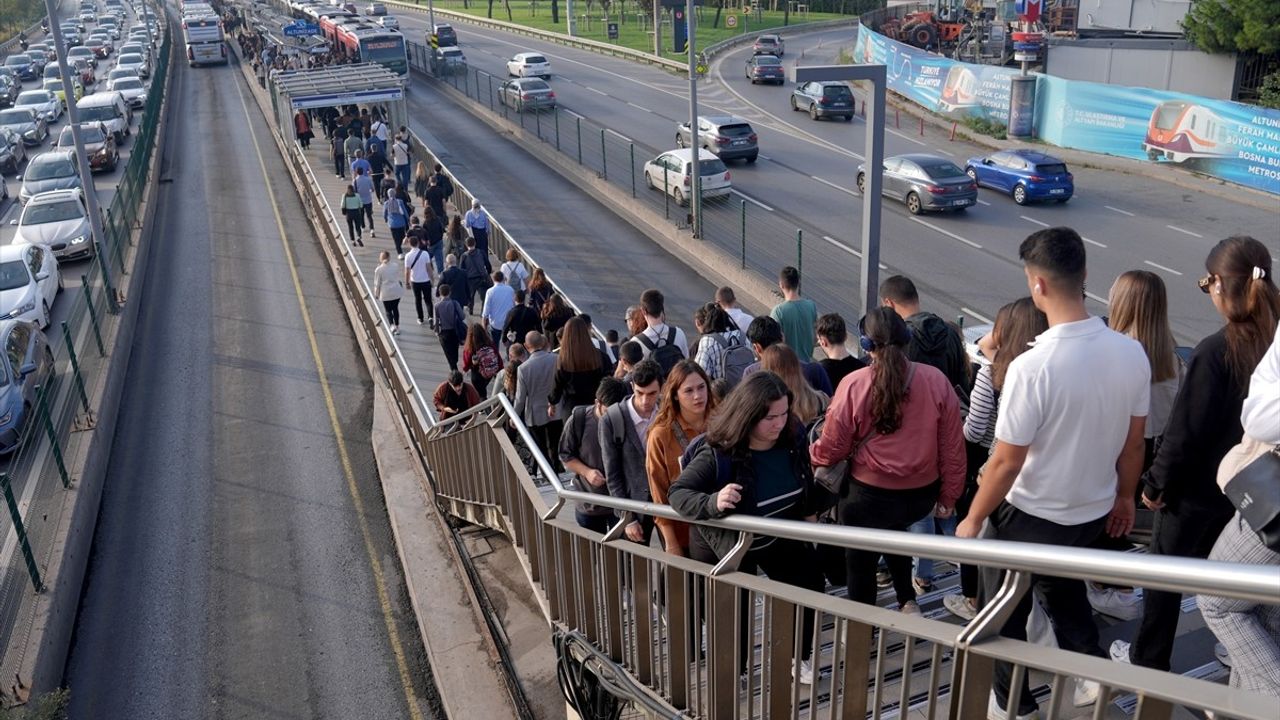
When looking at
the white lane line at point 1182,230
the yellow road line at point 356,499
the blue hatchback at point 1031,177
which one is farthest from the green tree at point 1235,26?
the yellow road line at point 356,499

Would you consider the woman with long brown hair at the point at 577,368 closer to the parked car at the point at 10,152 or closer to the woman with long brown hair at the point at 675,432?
the woman with long brown hair at the point at 675,432

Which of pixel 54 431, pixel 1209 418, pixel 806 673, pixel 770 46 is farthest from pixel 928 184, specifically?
pixel 770 46

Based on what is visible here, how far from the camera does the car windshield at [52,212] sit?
23984 mm

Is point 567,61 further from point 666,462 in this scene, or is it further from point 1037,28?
point 666,462

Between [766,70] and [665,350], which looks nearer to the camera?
[665,350]

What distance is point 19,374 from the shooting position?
1473 centimetres

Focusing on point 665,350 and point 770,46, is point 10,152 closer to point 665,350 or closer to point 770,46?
point 665,350

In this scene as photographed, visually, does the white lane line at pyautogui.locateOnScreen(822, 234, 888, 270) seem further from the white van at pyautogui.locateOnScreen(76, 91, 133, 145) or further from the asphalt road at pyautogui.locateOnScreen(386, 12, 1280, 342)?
the white van at pyautogui.locateOnScreen(76, 91, 133, 145)

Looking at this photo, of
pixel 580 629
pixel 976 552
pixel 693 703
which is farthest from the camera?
pixel 580 629

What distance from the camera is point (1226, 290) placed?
3.97 metres

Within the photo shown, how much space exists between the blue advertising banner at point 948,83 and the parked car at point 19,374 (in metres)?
27.4

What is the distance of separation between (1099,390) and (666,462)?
2.13 meters

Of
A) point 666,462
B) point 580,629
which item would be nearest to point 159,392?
point 580,629

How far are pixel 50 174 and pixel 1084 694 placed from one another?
3225 cm
